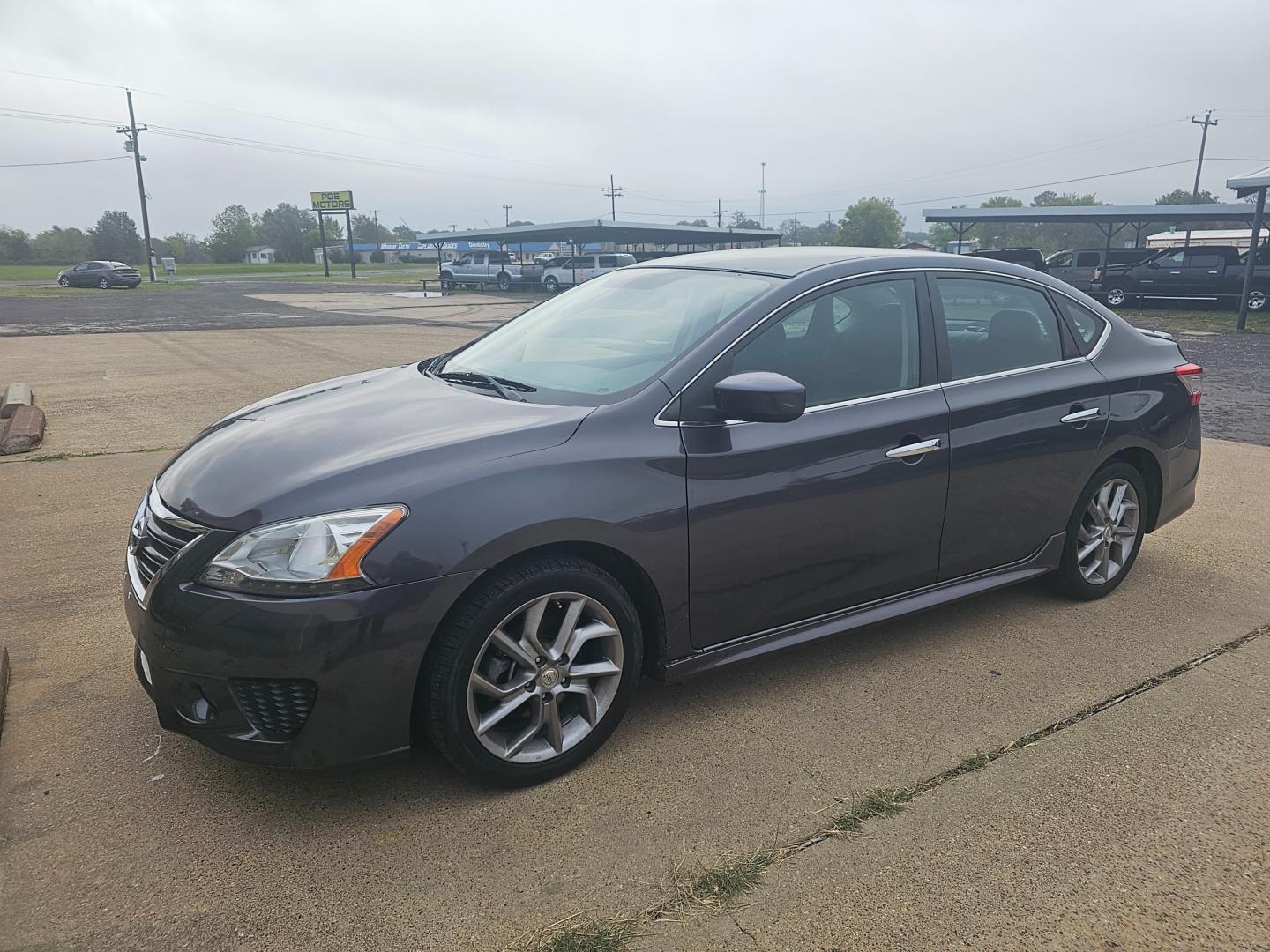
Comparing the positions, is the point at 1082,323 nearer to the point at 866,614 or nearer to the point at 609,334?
the point at 866,614

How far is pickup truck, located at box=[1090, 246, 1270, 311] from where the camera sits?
2488 centimetres

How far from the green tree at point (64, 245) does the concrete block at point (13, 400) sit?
84.8 meters

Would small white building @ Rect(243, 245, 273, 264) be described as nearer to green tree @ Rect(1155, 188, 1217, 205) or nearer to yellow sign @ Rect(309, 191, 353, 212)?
yellow sign @ Rect(309, 191, 353, 212)

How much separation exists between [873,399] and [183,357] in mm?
13766

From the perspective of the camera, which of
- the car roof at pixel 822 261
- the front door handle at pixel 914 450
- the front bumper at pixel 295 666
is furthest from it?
the car roof at pixel 822 261

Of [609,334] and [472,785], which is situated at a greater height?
[609,334]

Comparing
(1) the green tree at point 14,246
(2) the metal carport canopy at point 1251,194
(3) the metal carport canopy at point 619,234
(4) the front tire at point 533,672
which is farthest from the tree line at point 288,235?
(4) the front tire at point 533,672

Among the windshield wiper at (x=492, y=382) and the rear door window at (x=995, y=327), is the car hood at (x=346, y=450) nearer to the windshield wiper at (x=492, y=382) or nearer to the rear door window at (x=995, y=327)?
the windshield wiper at (x=492, y=382)

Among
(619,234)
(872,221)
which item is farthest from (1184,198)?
(619,234)

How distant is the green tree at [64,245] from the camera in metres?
82.8

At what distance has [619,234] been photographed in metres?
44.4

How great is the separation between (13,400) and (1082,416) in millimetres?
9462

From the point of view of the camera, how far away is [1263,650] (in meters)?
3.88

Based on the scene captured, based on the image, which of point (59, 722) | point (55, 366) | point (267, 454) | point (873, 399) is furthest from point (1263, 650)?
point (55, 366)
